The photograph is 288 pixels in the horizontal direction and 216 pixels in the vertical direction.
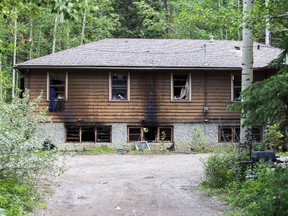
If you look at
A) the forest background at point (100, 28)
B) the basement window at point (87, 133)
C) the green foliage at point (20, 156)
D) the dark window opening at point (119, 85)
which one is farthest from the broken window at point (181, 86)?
the green foliage at point (20, 156)

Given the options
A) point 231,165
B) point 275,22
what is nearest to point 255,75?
point 275,22

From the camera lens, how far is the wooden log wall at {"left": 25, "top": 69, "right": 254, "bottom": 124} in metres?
20.8

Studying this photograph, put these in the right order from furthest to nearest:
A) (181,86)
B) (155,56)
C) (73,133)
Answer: (155,56)
(181,86)
(73,133)

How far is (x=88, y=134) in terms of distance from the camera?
2114 centimetres

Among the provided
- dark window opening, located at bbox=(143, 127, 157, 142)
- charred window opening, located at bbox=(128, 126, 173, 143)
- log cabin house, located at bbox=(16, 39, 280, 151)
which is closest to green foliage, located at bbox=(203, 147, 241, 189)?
log cabin house, located at bbox=(16, 39, 280, 151)

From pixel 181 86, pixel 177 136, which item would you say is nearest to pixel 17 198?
pixel 177 136

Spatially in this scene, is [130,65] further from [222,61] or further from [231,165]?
[231,165]

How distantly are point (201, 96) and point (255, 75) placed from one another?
3222 mm

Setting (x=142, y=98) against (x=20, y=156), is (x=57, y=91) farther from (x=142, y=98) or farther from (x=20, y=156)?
(x=20, y=156)

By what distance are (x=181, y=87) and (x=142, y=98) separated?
2.15m

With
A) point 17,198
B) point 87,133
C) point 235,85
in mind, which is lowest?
point 17,198

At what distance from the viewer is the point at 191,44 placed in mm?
24516

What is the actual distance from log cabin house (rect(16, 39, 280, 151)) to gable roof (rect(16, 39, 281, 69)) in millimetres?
53

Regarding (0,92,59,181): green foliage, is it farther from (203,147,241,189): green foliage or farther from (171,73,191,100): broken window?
(171,73,191,100): broken window
